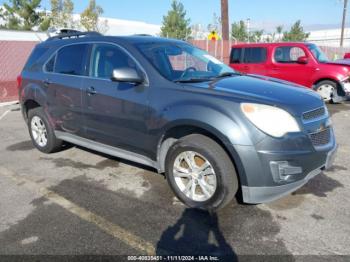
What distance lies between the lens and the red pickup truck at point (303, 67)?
30.6ft

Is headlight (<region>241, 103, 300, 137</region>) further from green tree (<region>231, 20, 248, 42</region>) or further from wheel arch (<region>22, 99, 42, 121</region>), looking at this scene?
green tree (<region>231, 20, 248, 42</region>)

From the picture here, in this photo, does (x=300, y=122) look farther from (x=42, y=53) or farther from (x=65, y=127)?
Result: (x=42, y=53)

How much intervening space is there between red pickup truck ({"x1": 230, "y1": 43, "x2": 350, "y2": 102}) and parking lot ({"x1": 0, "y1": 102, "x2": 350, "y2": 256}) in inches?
211

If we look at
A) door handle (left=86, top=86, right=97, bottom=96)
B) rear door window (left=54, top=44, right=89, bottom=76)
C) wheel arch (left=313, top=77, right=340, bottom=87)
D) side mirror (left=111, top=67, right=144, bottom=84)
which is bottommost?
wheel arch (left=313, top=77, right=340, bottom=87)

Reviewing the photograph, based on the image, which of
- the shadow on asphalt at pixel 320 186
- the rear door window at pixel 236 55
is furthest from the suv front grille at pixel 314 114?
the rear door window at pixel 236 55

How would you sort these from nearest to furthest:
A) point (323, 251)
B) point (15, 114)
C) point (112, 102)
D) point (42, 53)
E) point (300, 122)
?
1. point (323, 251)
2. point (300, 122)
3. point (112, 102)
4. point (42, 53)
5. point (15, 114)

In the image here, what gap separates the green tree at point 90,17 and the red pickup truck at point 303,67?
1034 inches

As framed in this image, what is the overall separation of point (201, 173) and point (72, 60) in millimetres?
2545

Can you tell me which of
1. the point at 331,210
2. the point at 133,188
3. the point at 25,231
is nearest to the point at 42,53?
the point at 133,188

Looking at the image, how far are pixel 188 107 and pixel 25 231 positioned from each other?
1940mm

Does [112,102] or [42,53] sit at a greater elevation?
[42,53]

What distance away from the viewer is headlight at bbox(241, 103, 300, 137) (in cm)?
302

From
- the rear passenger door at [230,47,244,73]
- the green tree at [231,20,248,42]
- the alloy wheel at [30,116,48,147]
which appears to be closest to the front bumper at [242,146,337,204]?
the alloy wheel at [30,116,48,147]

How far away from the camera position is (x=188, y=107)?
131 inches
